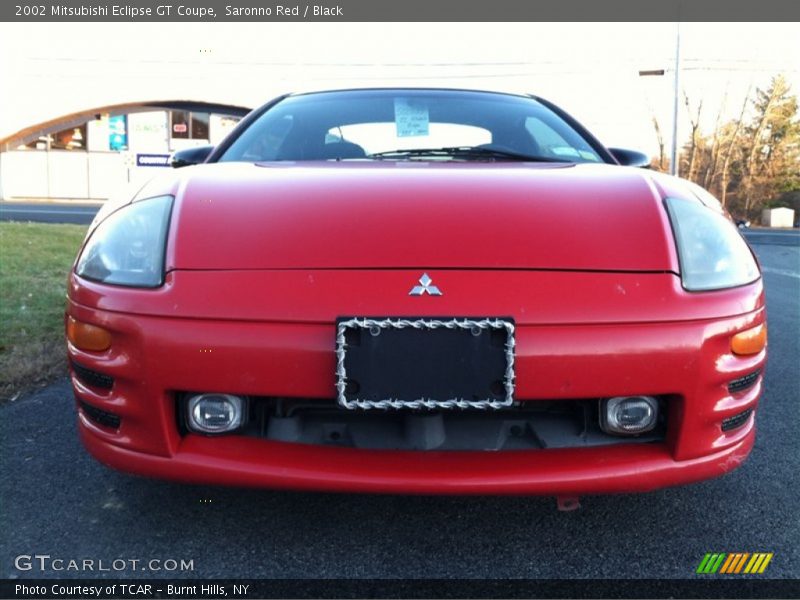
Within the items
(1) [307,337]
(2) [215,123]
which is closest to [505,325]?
(1) [307,337]

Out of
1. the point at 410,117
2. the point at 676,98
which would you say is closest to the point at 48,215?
the point at 410,117

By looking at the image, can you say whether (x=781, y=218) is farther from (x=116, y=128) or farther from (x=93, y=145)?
(x=93, y=145)

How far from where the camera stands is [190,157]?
2.81 m

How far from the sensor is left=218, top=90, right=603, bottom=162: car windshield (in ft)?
8.54

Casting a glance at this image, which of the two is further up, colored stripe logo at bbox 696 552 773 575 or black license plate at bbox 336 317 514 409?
black license plate at bbox 336 317 514 409

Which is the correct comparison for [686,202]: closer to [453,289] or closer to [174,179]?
[453,289]

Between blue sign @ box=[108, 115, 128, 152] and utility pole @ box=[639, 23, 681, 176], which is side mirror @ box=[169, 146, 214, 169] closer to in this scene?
utility pole @ box=[639, 23, 681, 176]

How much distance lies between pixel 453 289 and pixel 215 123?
29.4 meters

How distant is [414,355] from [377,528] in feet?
2.01

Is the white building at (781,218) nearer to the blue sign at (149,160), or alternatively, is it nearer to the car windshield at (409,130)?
the blue sign at (149,160)

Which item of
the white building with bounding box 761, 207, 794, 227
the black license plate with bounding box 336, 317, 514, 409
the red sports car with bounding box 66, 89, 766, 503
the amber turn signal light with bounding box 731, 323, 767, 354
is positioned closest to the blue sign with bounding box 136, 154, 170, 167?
the red sports car with bounding box 66, 89, 766, 503

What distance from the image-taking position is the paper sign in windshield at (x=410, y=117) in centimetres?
277

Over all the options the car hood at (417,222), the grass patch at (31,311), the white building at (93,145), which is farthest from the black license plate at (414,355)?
the white building at (93,145)
